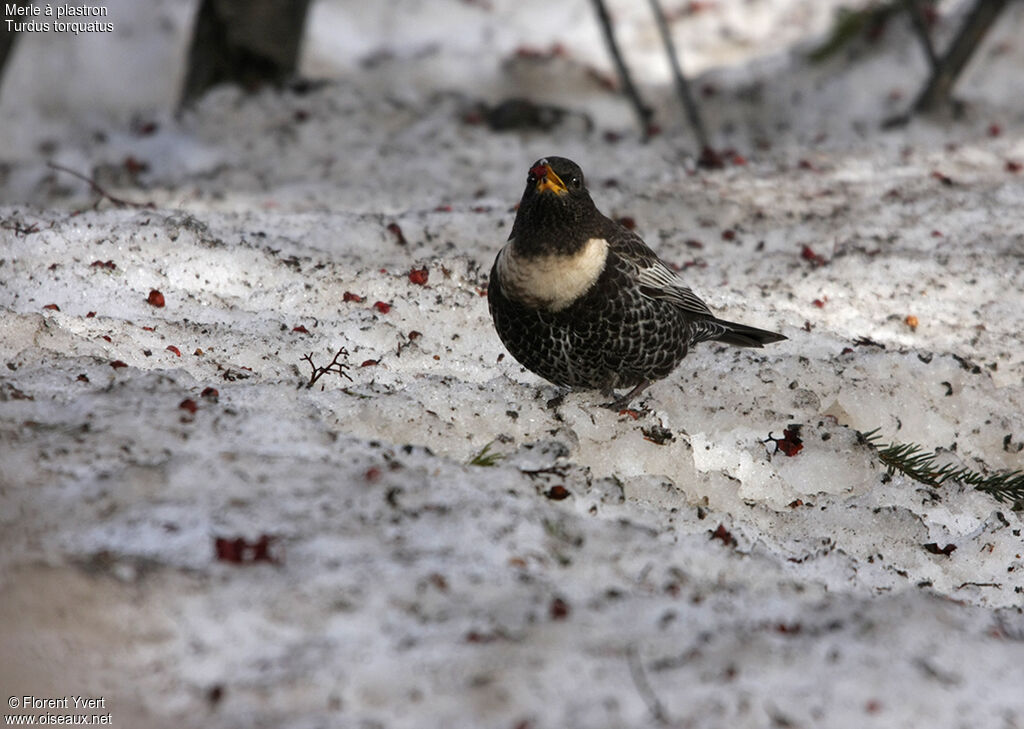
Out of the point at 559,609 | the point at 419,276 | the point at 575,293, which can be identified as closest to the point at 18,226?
the point at 419,276

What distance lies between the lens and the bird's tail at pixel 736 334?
14.8 feet

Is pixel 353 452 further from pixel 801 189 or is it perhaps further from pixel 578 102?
pixel 578 102

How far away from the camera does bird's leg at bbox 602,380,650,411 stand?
4.23m

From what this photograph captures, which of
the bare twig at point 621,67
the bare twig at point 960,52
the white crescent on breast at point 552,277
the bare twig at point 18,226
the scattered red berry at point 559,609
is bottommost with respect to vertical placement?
the scattered red berry at point 559,609

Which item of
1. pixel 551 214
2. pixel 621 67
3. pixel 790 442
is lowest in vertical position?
pixel 790 442

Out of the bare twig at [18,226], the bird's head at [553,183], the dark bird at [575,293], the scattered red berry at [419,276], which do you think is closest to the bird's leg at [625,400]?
the dark bird at [575,293]

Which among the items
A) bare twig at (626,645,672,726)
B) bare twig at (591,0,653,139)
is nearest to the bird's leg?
bare twig at (626,645,672,726)

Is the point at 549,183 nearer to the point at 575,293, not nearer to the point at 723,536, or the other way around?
the point at 575,293

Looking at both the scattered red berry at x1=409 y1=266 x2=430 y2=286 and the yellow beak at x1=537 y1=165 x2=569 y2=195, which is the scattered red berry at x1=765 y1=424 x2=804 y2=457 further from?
the scattered red berry at x1=409 y1=266 x2=430 y2=286

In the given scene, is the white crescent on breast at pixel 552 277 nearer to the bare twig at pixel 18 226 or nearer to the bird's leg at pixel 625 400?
the bird's leg at pixel 625 400

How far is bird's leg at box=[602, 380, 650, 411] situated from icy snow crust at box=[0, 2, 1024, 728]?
83 millimetres

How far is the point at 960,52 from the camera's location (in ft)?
26.7

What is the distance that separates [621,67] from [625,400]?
467 cm

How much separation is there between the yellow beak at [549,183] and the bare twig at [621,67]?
440cm
